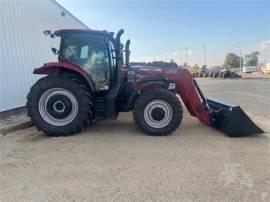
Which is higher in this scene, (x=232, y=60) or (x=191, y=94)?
(x=232, y=60)

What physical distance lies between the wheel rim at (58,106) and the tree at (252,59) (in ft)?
348

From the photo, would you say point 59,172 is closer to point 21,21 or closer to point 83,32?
point 83,32

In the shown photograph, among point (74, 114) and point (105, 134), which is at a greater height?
point (74, 114)

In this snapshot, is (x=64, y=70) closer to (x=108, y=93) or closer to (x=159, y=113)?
(x=108, y=93)

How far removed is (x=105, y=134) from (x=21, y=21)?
467 centimetres

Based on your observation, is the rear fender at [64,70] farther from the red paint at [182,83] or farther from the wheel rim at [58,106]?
the red paint at [182,83]

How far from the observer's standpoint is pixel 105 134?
19.3 feet

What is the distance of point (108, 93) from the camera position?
20.0 ft

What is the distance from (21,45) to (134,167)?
5.99m

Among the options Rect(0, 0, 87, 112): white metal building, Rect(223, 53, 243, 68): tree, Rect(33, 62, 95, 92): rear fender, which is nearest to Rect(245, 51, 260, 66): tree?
Rect(223, 53, 243, 68): tree

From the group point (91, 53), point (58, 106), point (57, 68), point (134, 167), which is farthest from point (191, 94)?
point (57, 68)

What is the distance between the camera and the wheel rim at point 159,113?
5688mm

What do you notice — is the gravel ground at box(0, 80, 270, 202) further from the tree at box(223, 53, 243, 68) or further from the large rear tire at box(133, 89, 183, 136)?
the tree at box(223, 53, 243, 68)

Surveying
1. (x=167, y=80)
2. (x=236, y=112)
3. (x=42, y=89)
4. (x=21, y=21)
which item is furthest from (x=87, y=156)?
(x=21, y=21)
